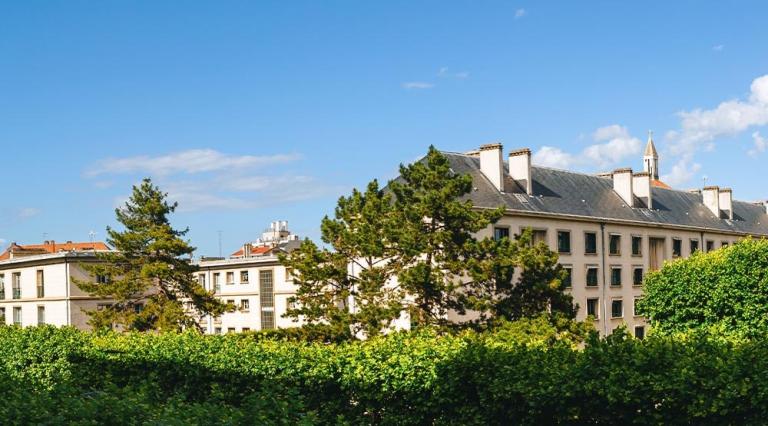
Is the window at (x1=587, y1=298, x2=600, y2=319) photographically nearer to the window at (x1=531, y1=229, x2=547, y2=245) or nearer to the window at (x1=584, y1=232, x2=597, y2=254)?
the window at (x1=584, y1=232, x2=597, y2=254)

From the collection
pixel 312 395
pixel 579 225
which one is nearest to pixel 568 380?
pixel 312 395

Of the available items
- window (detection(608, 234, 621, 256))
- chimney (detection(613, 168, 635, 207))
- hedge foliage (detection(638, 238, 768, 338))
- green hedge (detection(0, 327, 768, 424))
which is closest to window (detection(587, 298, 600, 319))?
window (detection(608, 234, 621, 256))

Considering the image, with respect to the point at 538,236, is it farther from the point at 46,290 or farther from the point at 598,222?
the point at 46,290

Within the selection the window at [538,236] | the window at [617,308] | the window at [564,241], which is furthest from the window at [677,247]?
the window at [538,236]

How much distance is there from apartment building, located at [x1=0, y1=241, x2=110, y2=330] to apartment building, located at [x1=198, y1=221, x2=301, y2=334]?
36.7 ft

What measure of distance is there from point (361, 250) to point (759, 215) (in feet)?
200

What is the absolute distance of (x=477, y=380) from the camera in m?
17.3

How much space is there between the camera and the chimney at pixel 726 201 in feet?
241

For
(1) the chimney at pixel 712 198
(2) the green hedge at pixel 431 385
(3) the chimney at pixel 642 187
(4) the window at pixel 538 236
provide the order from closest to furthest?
(2) the green hedge at pixel 431 385
(4) the window at pixel 538 236
(3) the chimney at pixel 642 187
(1) the chimney at pixel 712 198

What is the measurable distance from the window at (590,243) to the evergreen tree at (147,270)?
2526 centimetres

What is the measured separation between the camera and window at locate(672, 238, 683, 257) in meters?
63.6

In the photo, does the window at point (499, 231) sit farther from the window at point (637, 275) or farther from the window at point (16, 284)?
the window at point (16, 284)

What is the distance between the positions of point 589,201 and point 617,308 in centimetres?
833

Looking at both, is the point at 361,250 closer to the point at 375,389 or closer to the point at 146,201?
the point at 375,389
